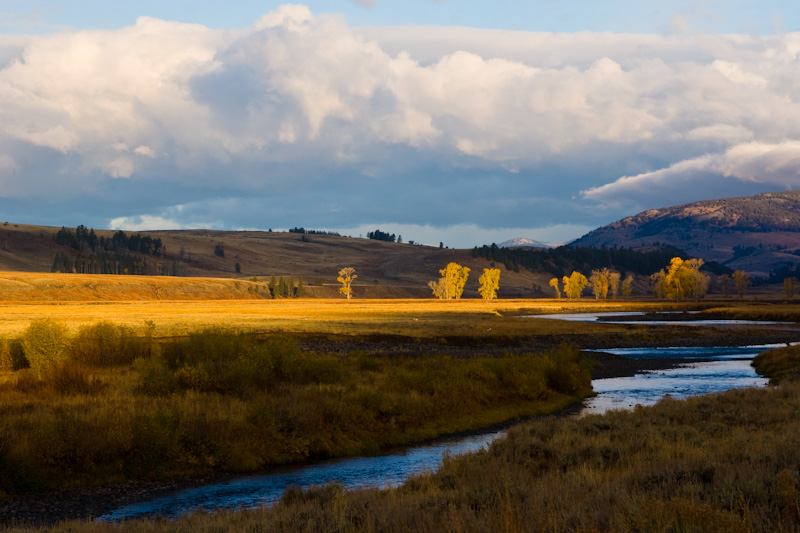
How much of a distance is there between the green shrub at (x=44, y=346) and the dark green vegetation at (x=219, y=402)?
2.5 inches

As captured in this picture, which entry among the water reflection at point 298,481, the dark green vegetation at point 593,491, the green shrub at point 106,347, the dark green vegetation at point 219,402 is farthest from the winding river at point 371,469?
the green shrub at point 106,347

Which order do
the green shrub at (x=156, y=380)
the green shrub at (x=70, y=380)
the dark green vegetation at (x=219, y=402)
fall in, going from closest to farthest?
the dark green vegetation at (x=219, y=402)
the green shrub at (x=156, y=380)
the green shrub at (x=70, y=380)

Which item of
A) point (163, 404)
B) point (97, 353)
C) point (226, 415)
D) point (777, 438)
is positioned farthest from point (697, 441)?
point (97, 353)

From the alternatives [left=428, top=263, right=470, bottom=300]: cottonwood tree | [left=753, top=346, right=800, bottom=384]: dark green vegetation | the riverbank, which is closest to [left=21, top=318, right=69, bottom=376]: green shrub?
the riverbank

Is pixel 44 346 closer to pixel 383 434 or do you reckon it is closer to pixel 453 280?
pixel 383 434

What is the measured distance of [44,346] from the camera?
3159 centimetres

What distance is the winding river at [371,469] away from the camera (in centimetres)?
1731

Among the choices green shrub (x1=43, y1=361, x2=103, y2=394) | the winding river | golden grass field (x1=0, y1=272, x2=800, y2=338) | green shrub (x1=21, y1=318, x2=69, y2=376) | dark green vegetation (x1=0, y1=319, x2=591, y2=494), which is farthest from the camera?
golden grass field (x1=0, y1=272, x2=800, y2=338)

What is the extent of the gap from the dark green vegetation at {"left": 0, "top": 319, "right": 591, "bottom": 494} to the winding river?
3.94ft

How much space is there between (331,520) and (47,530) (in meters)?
5.22

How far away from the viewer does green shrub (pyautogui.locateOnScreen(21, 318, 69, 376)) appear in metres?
30.7

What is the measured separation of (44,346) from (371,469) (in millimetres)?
18893

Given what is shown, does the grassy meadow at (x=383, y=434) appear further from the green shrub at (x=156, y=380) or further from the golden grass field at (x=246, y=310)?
the golden grass field at (x=246, y=310)

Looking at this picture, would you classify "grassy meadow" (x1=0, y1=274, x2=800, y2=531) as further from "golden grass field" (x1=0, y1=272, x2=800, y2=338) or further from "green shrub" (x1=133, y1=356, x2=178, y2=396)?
"golden grass field" (x1=0, y1=272, x2=800, y2=338)
